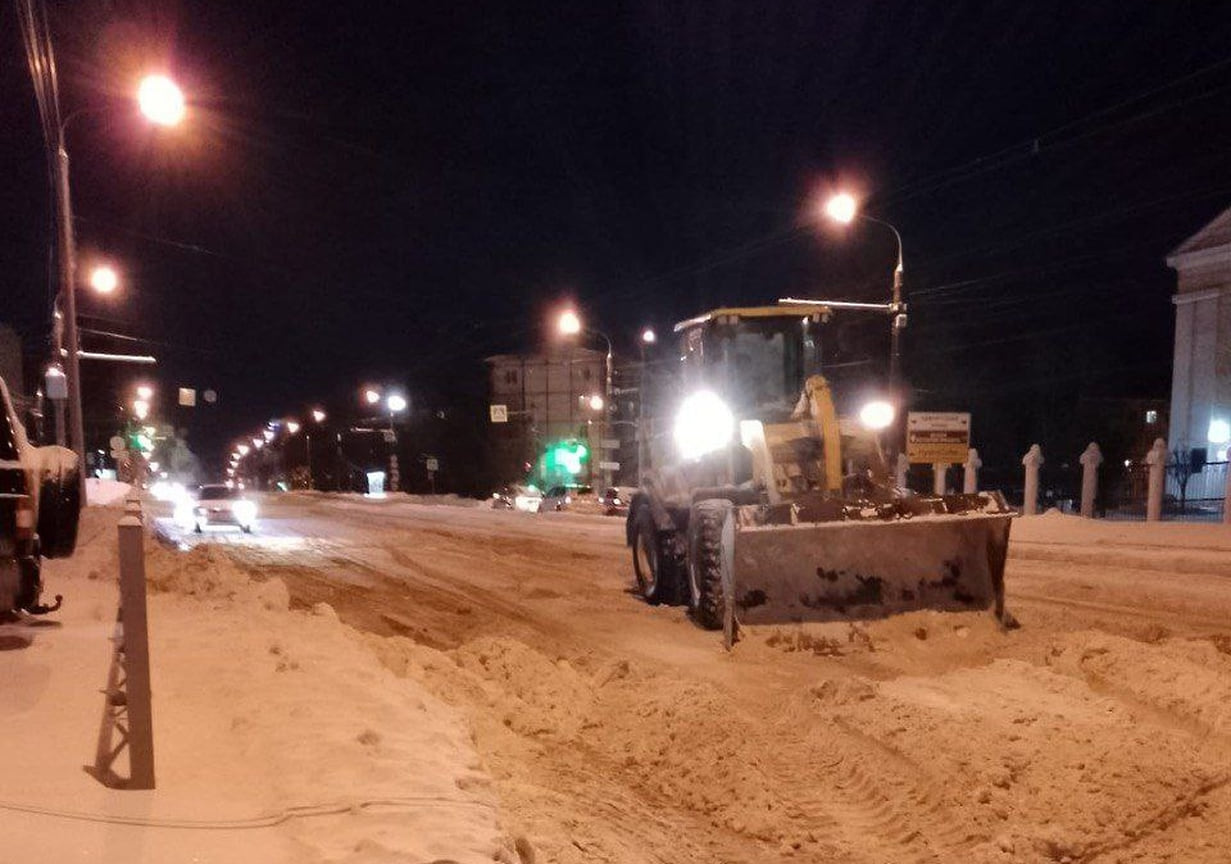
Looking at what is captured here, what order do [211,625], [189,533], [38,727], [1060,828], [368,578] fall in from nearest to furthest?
1. [1060,828]
2. [38,727]
3. [211,625]
4. [368,578]
5. [189,533]

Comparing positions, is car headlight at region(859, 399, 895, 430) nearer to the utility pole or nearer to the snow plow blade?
the snow plow blade

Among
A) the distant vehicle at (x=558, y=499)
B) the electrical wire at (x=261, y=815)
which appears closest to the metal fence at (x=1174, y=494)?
the distant vehicle at (x=558, y=499)

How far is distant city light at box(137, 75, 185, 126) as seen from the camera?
12805 millimetres

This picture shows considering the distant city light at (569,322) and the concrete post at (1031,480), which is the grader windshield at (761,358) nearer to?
the concrete post at (1031,480)

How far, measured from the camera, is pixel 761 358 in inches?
421

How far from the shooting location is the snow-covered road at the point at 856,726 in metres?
4.71

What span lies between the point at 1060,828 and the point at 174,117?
14.0m

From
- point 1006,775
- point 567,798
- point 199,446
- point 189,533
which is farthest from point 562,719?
point 199,446

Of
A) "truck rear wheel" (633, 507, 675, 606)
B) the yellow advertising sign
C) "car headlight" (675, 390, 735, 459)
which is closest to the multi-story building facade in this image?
the yellow advertising sign

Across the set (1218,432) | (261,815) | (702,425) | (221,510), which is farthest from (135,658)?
(1218,432)

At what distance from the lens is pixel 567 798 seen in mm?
5125

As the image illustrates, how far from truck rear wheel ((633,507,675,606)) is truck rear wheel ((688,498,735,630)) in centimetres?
162

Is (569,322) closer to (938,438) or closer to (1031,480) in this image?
(938,438)

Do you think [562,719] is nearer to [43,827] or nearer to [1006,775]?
[1006,775]
